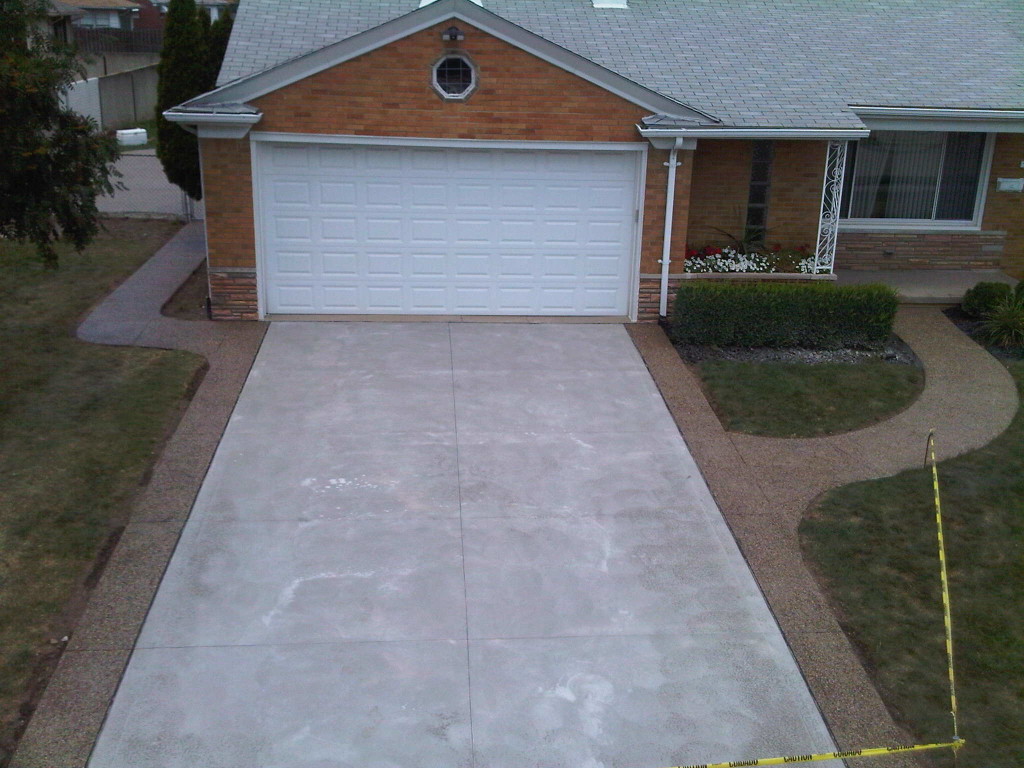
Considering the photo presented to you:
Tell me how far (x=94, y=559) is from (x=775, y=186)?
11.2 metres

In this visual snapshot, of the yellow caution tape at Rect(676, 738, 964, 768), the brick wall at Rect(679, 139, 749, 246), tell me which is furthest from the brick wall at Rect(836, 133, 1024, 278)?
the yellow caution tape at Rect(676, 738, 964, 768)

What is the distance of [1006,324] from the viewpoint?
1391cm

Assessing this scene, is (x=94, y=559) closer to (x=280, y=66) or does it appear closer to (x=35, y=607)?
(x=35, y=607)

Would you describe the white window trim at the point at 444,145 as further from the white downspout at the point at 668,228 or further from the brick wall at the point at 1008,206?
the brick wall at the point at 1008,206

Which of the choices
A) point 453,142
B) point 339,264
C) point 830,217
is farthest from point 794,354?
point 339,264

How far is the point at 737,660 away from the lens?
7.27 metres

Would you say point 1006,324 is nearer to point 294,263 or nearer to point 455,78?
point 455,78

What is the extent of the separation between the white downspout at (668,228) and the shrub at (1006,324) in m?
4.45

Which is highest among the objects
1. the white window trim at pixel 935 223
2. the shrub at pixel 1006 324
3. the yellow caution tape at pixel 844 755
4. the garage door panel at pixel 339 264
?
the white window trim at pixel 935 223

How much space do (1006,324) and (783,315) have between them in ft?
10.5

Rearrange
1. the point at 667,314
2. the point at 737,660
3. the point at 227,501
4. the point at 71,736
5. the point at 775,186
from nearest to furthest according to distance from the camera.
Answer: the point at 71,736 < the point at 737,660 < the point at 227,501 < the point at 667,314 < the point at 775,186

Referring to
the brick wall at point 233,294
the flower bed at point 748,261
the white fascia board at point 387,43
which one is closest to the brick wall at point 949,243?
the flower bed at point 748,261

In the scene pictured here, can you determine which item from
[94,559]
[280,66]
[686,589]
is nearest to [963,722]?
[686,589]

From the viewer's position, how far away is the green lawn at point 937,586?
6852 mm
